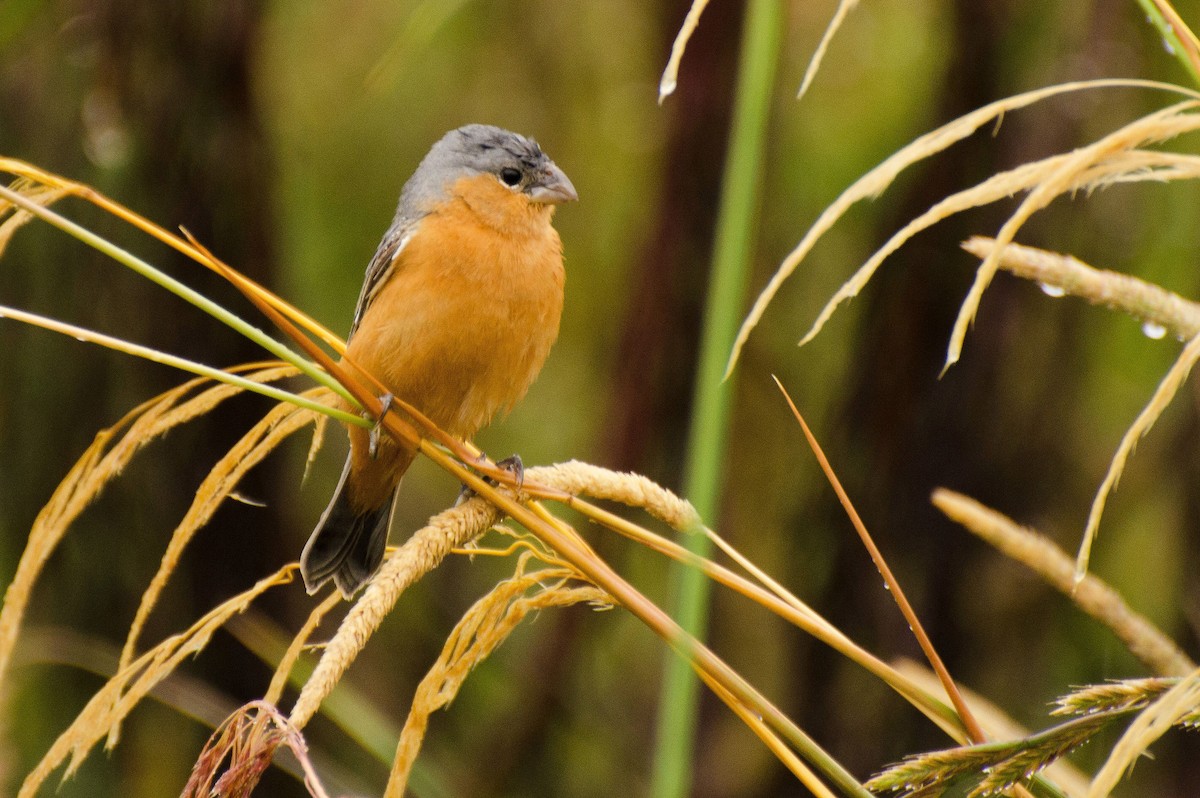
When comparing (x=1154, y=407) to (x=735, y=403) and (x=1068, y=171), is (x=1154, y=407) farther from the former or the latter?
(x=735, y=403)

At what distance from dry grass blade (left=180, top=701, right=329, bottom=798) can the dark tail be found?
1716mm

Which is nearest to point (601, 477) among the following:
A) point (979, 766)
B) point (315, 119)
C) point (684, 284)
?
point (979, 766)

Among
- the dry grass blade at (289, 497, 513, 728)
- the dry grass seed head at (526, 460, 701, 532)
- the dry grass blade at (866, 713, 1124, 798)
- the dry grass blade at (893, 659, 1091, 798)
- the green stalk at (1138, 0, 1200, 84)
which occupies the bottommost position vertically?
the dry grass blade at (893, 659, 1091, 798)

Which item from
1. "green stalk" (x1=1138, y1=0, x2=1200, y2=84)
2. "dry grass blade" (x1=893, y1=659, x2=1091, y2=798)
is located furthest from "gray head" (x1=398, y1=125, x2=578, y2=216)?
"green stalk" (x1=1138, y1=0, x2=1200, y2=84)

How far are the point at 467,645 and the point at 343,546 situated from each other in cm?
172

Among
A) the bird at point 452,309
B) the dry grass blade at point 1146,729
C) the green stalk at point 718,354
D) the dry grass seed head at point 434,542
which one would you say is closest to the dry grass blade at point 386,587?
the dry grass seed head at point 434,542

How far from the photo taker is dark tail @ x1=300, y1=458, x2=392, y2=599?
10.3 ft

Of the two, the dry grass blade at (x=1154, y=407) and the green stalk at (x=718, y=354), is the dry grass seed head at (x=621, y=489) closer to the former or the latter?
the green stalk at (x=718, y=354)

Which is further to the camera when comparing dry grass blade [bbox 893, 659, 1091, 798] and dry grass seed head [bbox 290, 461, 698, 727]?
dry grass blade [bbox 893, 659, 1091, 798]

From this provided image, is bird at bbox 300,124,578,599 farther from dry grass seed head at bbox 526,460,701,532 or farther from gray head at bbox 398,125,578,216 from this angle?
dry grass seed head at bbox 526,460,701,532

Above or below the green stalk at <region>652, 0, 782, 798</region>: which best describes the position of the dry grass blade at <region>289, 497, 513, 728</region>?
below

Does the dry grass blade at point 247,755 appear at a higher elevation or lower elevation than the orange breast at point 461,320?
lower

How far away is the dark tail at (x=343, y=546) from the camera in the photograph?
3.15 metres

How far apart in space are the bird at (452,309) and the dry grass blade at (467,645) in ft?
4.55
